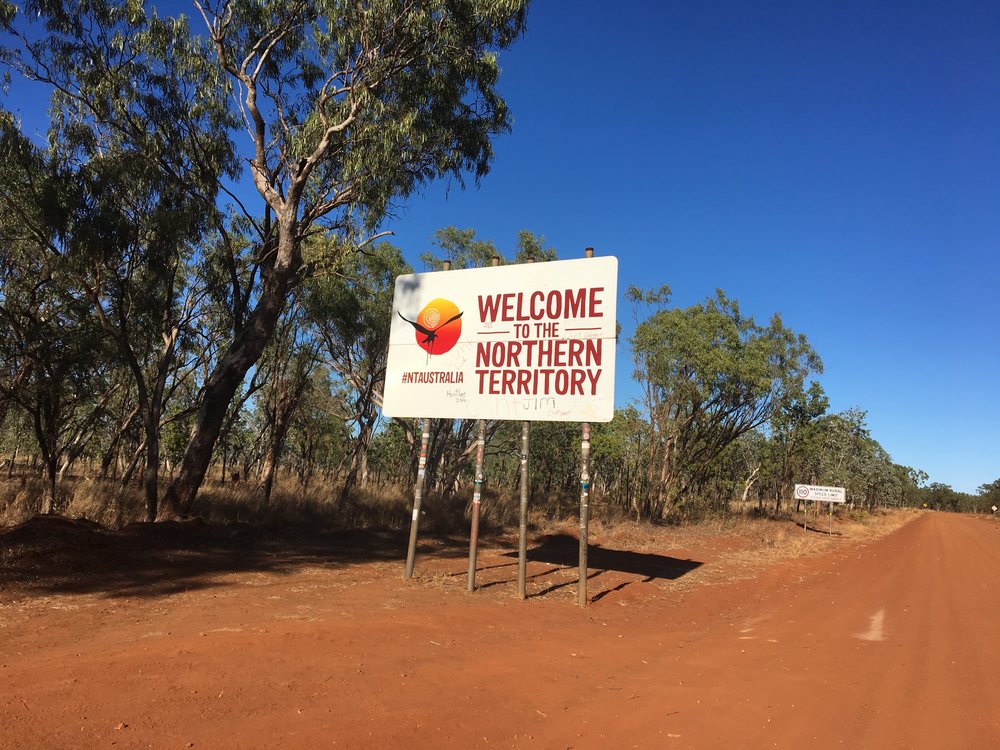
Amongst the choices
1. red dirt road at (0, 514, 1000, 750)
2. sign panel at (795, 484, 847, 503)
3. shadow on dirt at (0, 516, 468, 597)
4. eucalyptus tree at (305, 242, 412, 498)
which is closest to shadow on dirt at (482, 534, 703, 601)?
red dirt road at (0, 514, 1000, 750)

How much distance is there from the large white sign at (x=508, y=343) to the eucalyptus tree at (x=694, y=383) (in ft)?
55.8

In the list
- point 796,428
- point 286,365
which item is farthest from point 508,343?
point 796,428

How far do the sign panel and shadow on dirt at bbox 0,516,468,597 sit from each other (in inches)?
779

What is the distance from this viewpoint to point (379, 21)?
13000 mm

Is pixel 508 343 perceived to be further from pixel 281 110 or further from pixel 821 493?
pixel 821 493

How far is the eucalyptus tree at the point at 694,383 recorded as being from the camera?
25562mm

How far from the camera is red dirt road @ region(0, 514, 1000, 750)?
13.6 ft

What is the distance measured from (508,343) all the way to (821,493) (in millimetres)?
23362

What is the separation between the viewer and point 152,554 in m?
10.1

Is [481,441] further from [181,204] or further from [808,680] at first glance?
[181,204]

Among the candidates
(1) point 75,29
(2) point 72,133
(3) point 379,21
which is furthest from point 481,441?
(1) point 75,29

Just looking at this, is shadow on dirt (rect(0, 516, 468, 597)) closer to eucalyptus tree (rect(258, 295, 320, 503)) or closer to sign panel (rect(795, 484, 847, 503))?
eucalyptus tree (rect(258, 295, 320, 503))

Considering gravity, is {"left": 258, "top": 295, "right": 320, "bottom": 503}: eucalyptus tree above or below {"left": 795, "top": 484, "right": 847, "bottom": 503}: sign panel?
above

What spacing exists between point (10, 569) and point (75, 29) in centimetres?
1114
